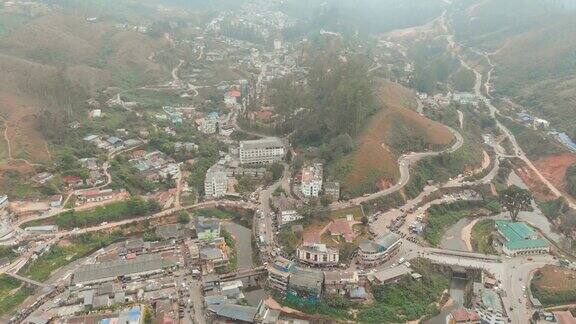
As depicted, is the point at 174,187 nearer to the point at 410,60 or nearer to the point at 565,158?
the point at 565,158

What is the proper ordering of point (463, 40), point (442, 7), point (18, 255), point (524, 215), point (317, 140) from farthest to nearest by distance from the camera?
point (442, 7)
point (463, 40)
point (317, 140)
point (524, 215)
point (18, 255)

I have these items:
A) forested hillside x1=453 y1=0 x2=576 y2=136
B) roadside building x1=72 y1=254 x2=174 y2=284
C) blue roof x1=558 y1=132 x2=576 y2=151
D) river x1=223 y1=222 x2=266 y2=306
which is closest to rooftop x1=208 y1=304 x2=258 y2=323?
river x1=223 y1=222 x2=266 y2=306

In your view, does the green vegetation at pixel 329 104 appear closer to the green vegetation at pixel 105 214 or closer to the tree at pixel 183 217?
the tree at pixel 183 217

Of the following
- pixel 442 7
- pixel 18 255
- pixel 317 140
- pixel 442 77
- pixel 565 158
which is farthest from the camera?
pixel 442 7

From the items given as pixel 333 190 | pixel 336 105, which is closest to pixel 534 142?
pixel 336 105

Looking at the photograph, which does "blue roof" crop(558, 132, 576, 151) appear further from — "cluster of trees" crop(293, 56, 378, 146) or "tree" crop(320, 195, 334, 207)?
"tree" crop(320, 195, 334, 207)

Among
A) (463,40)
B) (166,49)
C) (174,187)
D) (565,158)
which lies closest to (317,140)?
(174,187)
